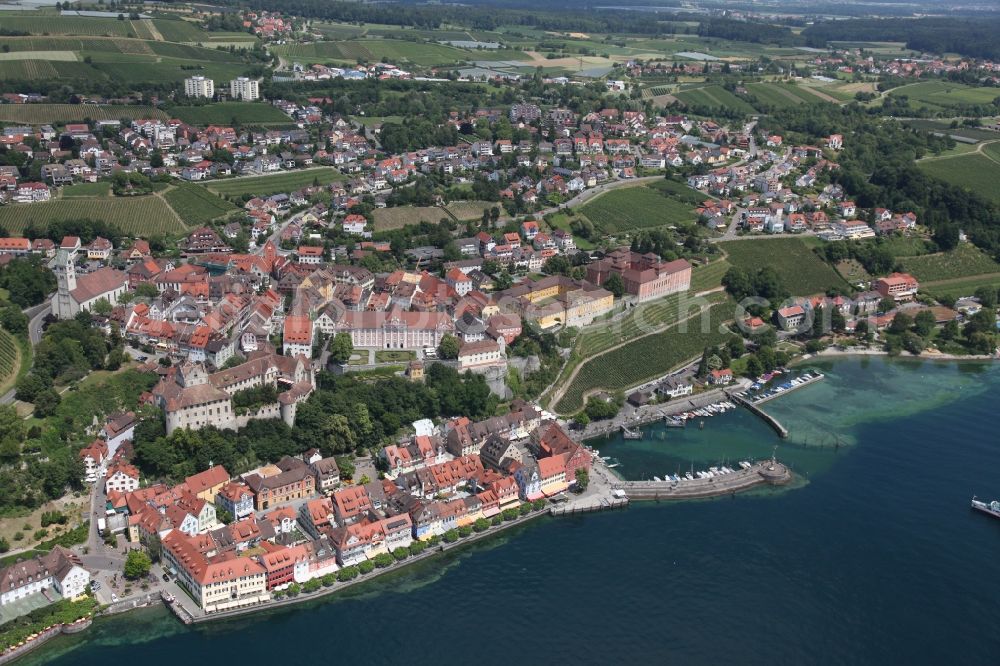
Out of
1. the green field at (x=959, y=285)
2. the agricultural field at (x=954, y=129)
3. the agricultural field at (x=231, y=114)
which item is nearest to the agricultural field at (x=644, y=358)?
the green field at (x=959, y=285)

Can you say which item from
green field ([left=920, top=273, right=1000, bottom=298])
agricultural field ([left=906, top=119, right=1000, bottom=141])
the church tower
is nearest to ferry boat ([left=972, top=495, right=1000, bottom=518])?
green field ([left=920, top=273, right=1000, bottom=298])

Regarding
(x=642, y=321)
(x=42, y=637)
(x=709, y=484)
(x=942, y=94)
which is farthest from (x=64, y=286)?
(x=942, y=94)

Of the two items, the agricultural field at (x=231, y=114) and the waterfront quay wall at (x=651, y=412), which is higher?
the agricultural field at (x=231, y=114)

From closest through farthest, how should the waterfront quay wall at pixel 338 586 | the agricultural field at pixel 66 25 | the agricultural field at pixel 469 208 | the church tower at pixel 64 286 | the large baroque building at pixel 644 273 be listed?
the waterfront quay wall at pixel 338 586 → the church tower at pixel 64 286 → the large baroque building at pixel 644 273 → the agricultural field at pixel 469 208 → the agricultural field at pixel 66 25

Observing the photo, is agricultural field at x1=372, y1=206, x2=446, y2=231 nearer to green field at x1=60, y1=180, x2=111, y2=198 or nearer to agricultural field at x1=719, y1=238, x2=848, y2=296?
green field at x1=60, y1=180, x2=111, y2=198

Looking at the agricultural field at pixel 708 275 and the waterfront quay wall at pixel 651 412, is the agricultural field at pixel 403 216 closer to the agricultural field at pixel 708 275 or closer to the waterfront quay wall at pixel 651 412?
the agricultural field at pixel 708 275
